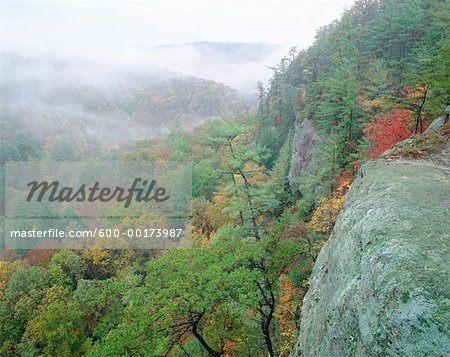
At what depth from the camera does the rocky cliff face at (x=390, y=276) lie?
310 cm

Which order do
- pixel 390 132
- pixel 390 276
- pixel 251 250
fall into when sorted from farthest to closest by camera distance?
pixel 390 132 → pixel 251 250 → pixel 390 276

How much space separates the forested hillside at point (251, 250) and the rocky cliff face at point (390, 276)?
10.0 ft

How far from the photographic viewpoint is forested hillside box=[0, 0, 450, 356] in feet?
34.1

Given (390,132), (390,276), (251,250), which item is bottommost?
(251,250)

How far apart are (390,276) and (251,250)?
29.4 feet

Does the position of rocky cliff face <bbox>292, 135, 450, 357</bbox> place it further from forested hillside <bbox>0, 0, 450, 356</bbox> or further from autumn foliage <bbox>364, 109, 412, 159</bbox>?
autumn foliage <bbox>364, 109, 412, 159</bbox>

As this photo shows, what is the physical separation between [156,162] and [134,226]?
27391 mm

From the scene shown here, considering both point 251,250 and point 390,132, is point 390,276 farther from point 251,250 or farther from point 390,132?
point 390,132

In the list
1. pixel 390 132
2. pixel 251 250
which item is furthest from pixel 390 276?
pixel 390 132

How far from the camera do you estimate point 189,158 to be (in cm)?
6109

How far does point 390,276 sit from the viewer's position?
3.58m

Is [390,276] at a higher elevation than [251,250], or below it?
higher

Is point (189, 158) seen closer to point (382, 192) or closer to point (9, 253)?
point (9, 253)

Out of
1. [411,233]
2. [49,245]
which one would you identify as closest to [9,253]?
[49,245]
